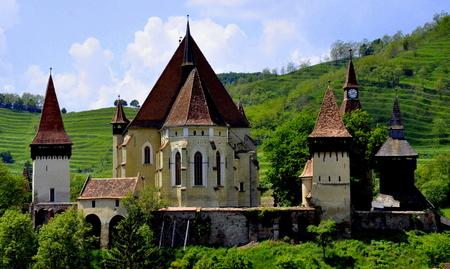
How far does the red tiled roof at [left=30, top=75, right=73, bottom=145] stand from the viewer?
59.0 metres

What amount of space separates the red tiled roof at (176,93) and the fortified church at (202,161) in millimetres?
93

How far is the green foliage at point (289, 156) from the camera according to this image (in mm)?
58781

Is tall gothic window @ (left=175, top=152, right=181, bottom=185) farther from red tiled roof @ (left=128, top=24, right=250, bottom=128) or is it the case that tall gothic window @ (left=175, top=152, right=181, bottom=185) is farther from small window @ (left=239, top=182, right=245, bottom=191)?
small window @ (left=239, top=182, right=245, bottom=191)

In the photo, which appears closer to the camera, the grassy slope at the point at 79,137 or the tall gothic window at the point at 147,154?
the tall gothic window at the point at 147,154

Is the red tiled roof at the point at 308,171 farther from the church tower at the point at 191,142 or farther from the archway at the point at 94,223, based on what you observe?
the archway at the point at 94,223

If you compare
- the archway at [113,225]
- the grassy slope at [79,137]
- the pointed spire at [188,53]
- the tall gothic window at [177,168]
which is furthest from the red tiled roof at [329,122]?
the grassy slope at [79,137]

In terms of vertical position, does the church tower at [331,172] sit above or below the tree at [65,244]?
above

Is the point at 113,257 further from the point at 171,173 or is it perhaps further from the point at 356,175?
the point at 356,175

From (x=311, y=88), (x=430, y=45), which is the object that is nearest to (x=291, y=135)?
(x=311, y=88)

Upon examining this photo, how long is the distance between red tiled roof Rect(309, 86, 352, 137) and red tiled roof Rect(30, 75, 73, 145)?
23.3 metres

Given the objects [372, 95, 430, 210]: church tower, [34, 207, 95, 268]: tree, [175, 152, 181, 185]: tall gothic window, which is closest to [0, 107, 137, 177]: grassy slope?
[175, 152, 181, 185]: tall gothic window

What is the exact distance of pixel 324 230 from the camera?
46625 millimetres

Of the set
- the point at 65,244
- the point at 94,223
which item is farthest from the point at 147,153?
the point at 65,244

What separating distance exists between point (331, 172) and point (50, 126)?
87.5 feet
